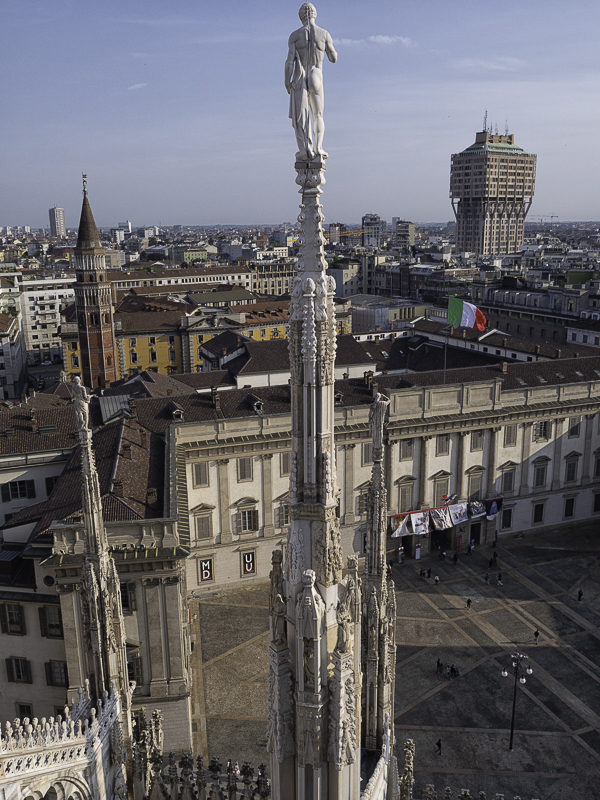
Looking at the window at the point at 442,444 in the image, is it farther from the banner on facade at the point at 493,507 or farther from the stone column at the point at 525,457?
the stone column at the point at 525,457

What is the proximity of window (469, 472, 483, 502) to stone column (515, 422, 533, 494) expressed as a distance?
4047 millimetres

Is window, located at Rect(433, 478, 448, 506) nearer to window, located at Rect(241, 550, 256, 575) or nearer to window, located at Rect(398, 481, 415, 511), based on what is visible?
window, located at Rect(398, 481, 415, 511)

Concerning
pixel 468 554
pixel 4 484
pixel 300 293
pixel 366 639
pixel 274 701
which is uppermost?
pixel 300 293

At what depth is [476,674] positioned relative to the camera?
128 ft

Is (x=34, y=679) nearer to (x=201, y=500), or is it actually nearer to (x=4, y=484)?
(x=4, y=484)

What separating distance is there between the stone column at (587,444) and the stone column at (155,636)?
1625 inches

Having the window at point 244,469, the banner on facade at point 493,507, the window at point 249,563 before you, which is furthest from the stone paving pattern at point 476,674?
the window at point 244,469

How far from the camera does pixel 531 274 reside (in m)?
134

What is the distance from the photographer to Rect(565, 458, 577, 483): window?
58.4 m

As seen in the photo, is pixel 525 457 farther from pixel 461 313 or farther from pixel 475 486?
pixel 461 313

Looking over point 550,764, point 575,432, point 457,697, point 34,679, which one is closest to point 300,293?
point 34,679

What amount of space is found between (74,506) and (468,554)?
33.6m

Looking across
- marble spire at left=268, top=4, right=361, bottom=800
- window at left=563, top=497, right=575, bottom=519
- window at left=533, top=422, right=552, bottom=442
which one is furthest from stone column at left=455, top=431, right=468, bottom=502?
marble spire at left=268, top=4, right=361, bottom=800

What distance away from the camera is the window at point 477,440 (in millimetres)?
54656
